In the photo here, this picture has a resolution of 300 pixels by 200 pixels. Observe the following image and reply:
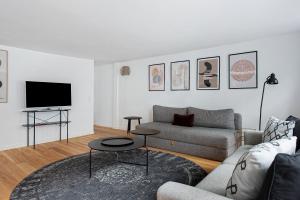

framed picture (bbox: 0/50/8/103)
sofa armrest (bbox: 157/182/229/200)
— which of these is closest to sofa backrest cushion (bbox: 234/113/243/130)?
sofa armrest (bbox: 157/182/229/200)

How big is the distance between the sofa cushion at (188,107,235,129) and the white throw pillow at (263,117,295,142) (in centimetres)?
138

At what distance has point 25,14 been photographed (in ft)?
8.14

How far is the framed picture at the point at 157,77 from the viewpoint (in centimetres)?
510

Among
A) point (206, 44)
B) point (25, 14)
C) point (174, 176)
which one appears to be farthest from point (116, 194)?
point (206, 44)

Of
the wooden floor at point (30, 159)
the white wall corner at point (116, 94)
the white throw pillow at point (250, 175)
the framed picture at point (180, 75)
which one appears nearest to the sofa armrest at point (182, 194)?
the white throw pillow at point (250, 175)

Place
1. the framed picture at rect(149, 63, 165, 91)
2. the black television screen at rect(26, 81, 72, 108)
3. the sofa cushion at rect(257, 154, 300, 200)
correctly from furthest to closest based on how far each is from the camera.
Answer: the framed picture at rect(149, 63, 165, 91) → the black television screen at rect(26, 81, 72, 108) → the sofa cushion at rect(257, 154, 300, 200)

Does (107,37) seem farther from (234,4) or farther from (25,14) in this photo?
(234,4)

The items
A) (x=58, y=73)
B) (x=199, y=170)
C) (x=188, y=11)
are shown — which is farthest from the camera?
(x=58, y=73)

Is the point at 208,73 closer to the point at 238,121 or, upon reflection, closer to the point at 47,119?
the point at 238,121

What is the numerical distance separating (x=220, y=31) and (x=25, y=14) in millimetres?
2952

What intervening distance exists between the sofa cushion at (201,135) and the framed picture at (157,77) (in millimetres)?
1395

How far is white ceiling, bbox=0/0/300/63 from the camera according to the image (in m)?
2.25

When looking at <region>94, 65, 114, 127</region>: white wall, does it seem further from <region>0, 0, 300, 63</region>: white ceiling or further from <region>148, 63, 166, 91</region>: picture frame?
<region>0, 0, 300, 63</region>: white ceiling

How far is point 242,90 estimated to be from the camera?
3.86 meters
